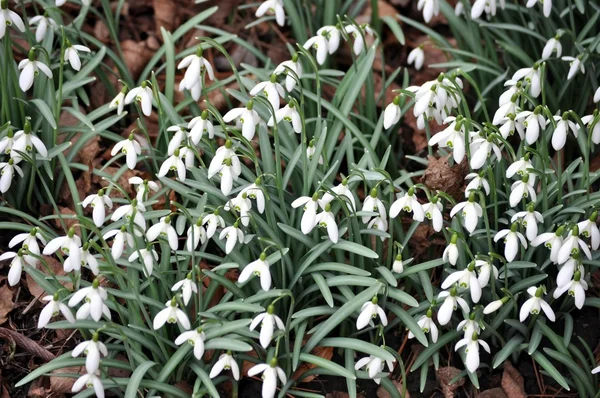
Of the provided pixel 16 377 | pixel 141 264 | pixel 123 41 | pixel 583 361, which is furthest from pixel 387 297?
pixel 123 41

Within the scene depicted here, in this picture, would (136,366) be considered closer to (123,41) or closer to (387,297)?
(387,297)

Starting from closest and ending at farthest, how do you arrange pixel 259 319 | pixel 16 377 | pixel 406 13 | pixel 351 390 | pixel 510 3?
1. pixel 259 319
2. pixel 351 390
3. pixel 16 377
4. pixel 510 3
5. pixel 406 13

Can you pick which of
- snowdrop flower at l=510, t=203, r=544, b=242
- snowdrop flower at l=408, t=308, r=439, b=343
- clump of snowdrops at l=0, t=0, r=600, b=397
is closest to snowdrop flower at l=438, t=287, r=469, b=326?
clump of snowdrops at l=0, t=0, r=600, b=397

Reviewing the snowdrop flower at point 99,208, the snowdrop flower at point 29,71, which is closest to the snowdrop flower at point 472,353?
the snowdrop flower at point 99,208

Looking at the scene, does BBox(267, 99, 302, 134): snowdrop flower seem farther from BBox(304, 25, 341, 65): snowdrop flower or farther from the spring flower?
the spring flower

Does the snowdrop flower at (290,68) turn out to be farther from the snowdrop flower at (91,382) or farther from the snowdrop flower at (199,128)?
the snowdrop flower at (91,382)

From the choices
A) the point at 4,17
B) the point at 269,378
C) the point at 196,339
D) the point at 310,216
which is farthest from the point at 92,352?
the point at 4,17

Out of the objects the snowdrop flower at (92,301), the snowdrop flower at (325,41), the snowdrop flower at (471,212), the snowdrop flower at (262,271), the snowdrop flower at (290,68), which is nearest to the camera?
the snowdrop flower at (92,301)
